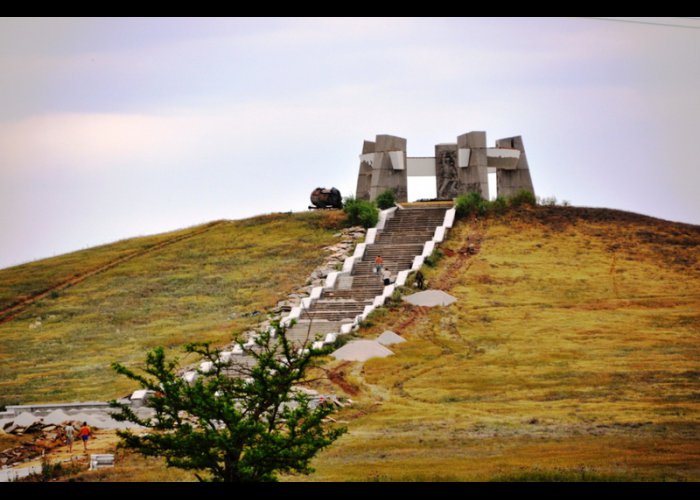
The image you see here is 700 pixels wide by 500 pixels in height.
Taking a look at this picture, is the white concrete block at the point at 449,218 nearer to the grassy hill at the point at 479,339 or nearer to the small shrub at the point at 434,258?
the grassy hill at the point at 479,339

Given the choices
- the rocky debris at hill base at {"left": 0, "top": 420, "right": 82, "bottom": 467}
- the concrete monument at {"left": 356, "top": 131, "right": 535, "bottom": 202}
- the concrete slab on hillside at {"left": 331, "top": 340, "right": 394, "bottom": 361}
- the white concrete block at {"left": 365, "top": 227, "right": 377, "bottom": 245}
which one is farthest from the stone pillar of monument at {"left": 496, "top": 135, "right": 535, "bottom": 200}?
the rocky debris at hill base at {"left": 0, "top": 420, "right": 82, "bottom": 467}

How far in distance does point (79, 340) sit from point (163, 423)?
980 inches

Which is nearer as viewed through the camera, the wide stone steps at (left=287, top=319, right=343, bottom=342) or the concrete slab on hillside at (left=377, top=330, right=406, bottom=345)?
the concrete slab on hillside at (left=377, top=330, right=406, bottom=345)

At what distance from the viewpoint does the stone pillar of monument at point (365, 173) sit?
228 feet

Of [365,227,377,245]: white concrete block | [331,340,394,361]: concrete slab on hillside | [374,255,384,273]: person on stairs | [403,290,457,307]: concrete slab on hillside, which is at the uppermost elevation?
[365,227,377,245]: white concrete block

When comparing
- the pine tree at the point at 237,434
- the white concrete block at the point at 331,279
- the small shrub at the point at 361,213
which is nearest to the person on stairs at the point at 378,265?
the white concrete block at the point at 331,279

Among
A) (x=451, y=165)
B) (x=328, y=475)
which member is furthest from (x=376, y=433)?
(x=451, y=165)

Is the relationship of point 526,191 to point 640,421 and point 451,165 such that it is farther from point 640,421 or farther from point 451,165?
point 640,421

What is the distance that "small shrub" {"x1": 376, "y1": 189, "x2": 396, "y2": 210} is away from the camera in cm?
6612

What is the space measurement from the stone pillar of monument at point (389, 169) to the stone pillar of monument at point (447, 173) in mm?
1755

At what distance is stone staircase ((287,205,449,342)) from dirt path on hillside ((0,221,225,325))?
12114mm

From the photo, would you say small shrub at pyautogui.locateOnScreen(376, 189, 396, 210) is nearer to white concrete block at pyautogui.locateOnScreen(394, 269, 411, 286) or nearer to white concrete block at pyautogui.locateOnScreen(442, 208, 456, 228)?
white concrete block at pyautogui.locateOnScreen(442, 208, 456, 228)

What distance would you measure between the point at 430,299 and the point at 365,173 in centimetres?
1893

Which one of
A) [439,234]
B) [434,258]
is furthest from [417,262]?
[439,234]
